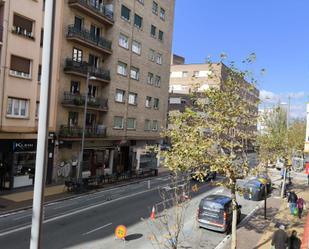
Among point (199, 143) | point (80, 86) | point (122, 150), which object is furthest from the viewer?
point (122, 150)

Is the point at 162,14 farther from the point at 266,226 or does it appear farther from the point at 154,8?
the point at 266,226

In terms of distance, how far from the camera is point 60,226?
15930 millimetres

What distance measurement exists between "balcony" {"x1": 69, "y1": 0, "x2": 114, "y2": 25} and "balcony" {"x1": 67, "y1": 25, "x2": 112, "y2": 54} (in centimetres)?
171

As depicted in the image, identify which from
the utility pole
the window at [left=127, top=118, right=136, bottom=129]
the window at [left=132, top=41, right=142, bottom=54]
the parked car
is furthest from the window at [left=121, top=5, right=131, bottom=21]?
the utility pole

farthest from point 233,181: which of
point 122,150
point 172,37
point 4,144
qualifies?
point 172,37

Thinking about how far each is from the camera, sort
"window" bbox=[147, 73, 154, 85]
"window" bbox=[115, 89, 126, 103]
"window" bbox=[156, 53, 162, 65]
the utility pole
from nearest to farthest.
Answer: the utility pole → "window" bbox=[115, 89, 126, 103] → "window" bbox=[147, 73, 154, 85] → "window" bbox=[156, 53, 162, 65]

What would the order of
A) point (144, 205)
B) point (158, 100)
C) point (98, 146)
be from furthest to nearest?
point (158, 100), point (98, 146), point (144, 205)

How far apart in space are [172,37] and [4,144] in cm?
2910

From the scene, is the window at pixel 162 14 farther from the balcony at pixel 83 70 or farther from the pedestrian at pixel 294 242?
the pedestrian at pixel 294 242

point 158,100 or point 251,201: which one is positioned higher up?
point 158,100

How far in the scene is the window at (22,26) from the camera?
73.8 ft

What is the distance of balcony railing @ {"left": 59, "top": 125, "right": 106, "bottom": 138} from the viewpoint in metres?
27.0

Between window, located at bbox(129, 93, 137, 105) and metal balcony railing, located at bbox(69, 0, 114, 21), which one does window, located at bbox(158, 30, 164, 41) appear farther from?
metal balcony railing, located at bbox(69, 0, 114, 21)

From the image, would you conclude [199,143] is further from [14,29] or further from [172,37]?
[172,37]
